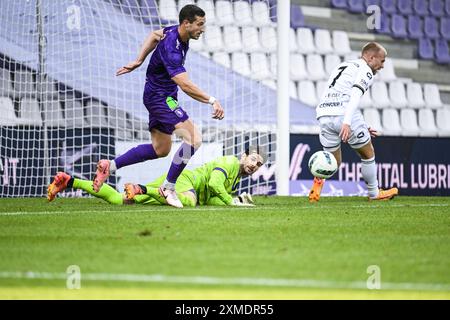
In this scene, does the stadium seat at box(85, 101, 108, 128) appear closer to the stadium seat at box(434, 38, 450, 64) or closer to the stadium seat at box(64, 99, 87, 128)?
the stadium seat at box(64, 99, 87, 128)

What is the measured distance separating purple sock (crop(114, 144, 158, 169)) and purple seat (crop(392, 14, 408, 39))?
420 inches

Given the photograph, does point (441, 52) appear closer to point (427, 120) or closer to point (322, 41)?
point (427, 120)

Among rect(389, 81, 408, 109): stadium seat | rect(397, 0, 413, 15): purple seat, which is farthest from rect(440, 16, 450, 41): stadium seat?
rect(389, 81, 408, 109): stadium seat

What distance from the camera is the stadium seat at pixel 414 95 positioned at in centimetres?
1798

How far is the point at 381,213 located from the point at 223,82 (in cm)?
552

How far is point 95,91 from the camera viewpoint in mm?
12312

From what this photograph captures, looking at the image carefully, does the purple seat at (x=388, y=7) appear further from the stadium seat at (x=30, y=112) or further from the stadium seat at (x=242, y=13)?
the stadium seat at (x=30, y=112)

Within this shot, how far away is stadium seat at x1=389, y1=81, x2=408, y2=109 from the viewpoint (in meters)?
17.8

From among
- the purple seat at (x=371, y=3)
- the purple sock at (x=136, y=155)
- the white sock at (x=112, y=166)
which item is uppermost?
the purple seat at (x=371, y=3)

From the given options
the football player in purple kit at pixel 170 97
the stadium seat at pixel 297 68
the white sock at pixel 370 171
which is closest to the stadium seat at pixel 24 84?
the football player in purple kit at pixel 170 97

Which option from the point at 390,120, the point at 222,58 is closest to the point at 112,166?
the point at 222,58

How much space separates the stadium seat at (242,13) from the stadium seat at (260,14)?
0.07 m

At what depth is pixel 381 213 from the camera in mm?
7980
